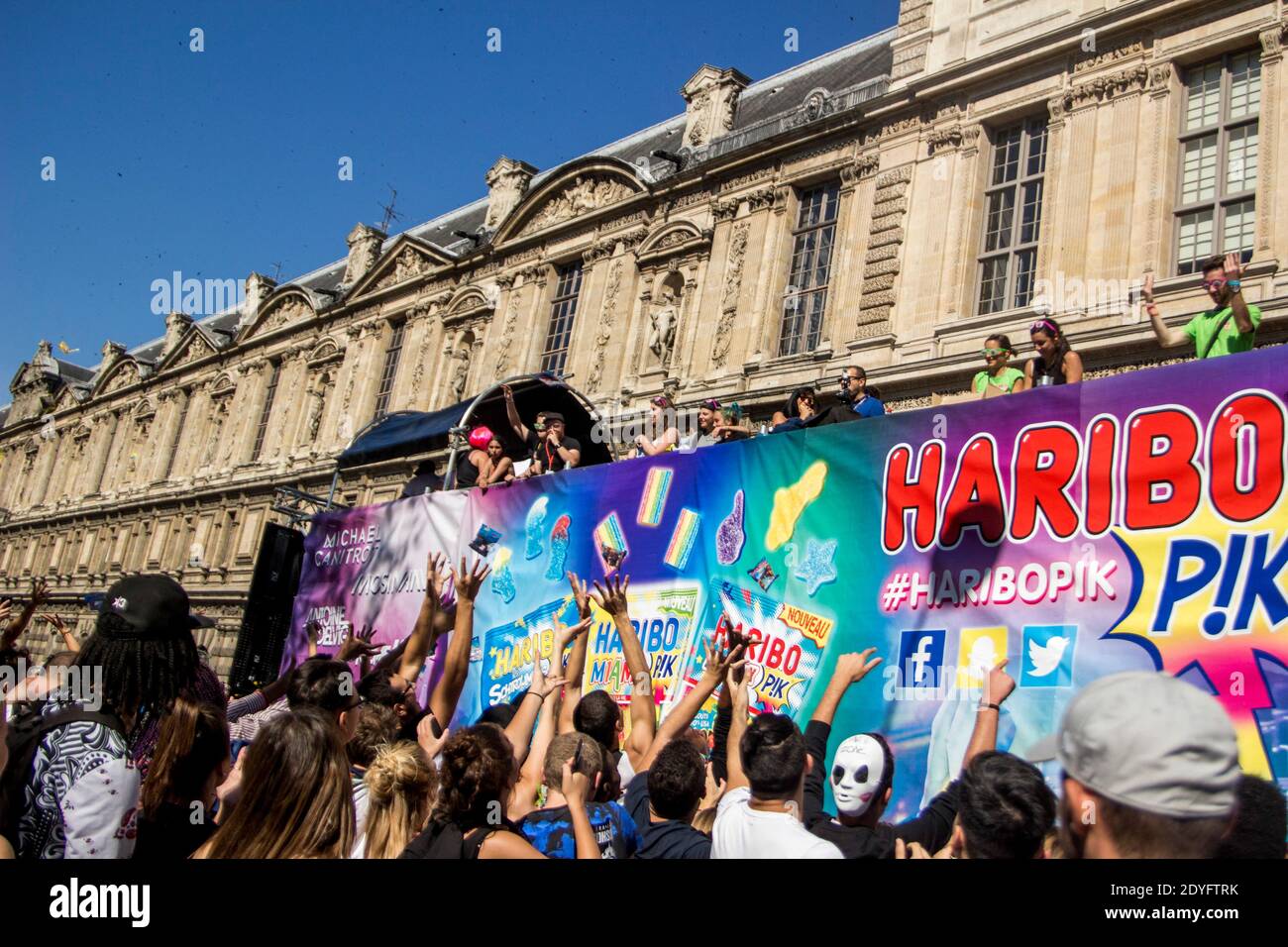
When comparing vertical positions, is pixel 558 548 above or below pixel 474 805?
above

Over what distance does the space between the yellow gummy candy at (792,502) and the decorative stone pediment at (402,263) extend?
2035 centimetres

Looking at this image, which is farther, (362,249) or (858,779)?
(362,249)

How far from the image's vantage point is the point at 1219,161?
12.0m

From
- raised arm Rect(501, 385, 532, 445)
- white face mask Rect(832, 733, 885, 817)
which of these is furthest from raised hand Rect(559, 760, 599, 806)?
raised arm Rect(501, 385, 532, 445)

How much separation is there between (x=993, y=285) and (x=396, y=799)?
12789 mm

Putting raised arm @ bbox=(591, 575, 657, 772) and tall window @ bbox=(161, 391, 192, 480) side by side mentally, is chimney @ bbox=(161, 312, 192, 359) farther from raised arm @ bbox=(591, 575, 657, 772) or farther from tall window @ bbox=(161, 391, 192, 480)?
raised arm @ bbox=(591, 575, 657, 772)

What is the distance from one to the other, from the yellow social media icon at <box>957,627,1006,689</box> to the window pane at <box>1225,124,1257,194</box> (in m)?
8.99

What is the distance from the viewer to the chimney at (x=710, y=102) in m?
21.0

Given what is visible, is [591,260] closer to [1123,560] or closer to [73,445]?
[1123,560]

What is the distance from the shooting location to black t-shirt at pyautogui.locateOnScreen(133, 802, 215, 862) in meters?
3.23

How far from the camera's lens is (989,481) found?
21.4ft

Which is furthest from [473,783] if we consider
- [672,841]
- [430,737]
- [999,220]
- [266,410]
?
[266,410]

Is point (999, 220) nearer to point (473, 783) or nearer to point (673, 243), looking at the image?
→ point (673, 243)
